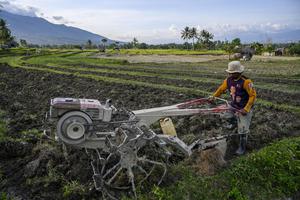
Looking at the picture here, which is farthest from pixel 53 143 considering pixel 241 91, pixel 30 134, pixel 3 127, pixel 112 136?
pixel 241 91

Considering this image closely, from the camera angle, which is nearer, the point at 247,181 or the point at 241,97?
the point at 247,181

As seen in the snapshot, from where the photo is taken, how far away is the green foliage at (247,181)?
16.3ft

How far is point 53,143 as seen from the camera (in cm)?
694

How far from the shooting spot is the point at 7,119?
9602 mm

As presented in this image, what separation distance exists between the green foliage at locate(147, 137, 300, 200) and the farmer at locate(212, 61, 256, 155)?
52cm

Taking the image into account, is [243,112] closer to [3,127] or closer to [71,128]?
[71,128]

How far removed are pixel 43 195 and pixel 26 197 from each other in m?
0.24

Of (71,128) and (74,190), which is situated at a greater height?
(71,128)

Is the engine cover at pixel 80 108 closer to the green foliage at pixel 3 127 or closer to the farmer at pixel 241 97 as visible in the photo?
the farmer at pixel 241 97

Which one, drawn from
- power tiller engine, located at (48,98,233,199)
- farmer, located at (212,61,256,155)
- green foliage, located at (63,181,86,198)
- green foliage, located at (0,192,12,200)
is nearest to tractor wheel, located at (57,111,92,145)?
power tiller engine, located at (48,98,233,199)

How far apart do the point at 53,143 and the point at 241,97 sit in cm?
346

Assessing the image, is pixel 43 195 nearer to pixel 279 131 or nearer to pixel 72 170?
pixel 72 170

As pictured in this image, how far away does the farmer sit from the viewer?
6.24 metres

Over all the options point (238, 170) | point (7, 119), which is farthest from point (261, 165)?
point (7, 119)
